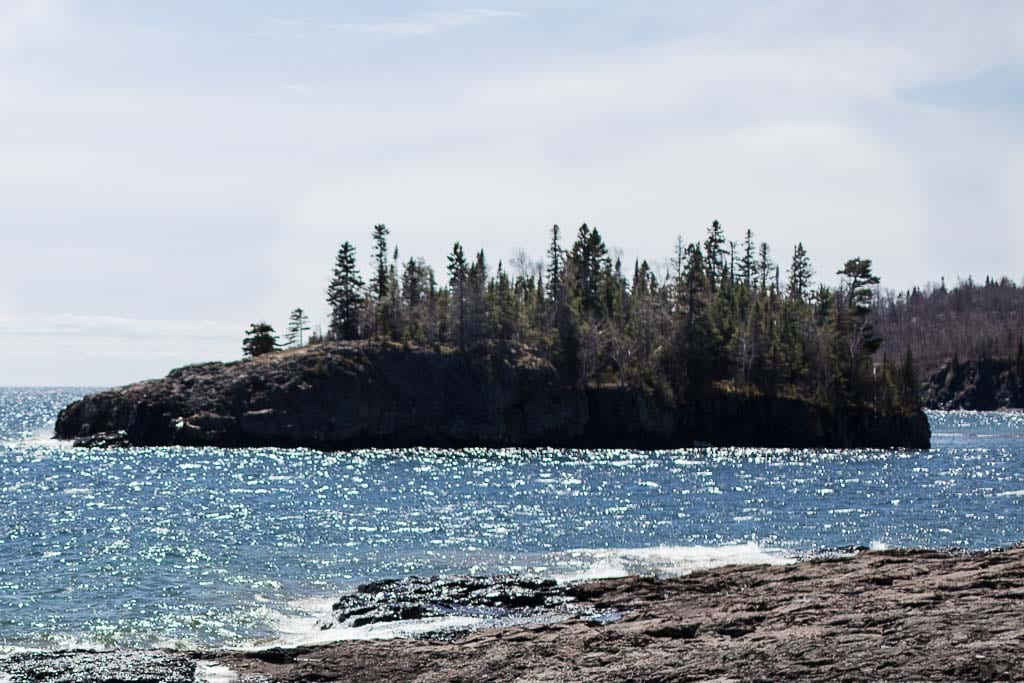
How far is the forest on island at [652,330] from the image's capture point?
411 feet

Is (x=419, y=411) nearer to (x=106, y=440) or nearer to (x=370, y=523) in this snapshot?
(x=106, y=440)

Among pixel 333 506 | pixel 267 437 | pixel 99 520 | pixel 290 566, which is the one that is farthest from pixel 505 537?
pixel 267 437

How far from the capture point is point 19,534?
158ft

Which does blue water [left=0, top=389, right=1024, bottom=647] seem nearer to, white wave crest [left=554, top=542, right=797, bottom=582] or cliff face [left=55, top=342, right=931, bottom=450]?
white wave crest [left=554, top=542, right=797, bottom=582]

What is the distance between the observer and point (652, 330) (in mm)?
135625

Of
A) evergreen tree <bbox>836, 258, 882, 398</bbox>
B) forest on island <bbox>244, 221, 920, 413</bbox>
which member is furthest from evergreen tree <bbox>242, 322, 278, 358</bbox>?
evergreen tree <bbox>836, 258, 882, 398</bbox>

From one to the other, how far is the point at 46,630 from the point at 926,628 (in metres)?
22.9

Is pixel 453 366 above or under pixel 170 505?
above

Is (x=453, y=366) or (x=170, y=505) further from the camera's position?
(x=453, y=366)

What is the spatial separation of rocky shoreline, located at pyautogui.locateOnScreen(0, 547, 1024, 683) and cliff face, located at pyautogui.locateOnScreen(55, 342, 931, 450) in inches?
3385

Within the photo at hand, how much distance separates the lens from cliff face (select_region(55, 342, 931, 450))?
112 metres

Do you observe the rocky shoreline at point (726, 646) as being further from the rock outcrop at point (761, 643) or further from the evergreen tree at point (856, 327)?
the evergreen tree at point (856, 327)

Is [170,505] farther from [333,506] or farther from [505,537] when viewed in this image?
[505,537]

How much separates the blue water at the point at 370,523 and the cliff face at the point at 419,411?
12816 mm
